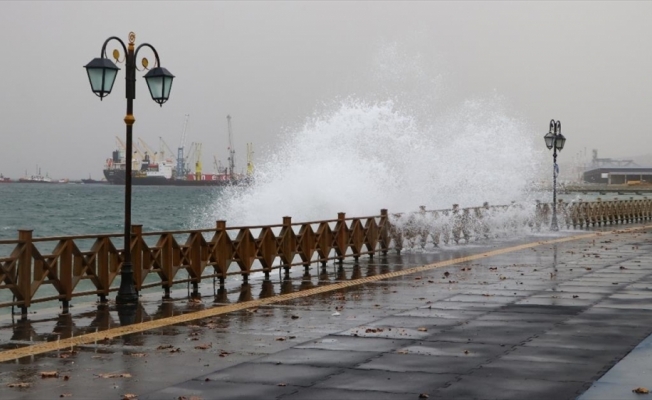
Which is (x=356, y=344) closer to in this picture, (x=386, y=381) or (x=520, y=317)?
(x=386, y=381)

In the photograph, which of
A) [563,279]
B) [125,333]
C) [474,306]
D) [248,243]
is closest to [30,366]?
[125,333]

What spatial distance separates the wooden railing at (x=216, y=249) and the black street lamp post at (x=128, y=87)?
388mm

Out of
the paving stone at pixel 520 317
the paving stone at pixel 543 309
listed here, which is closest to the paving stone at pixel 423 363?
the paving stone at pixel 520 317

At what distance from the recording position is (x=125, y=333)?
13719mm

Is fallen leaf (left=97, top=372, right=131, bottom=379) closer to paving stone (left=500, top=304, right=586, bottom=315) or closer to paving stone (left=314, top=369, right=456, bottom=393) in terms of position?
paving stone (left=314, top=369, right=456, bottom=393)

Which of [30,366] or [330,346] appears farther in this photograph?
[330,346]

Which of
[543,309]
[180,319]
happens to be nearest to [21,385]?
[180,319]

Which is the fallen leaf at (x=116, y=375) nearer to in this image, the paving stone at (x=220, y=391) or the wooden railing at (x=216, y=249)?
the paving stone at (x=220, y=391)

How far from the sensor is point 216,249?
2081 centimetres

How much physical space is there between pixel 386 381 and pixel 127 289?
8.53 metres

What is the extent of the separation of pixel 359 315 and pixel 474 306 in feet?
7.31

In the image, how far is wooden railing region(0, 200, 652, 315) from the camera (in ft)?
53.2

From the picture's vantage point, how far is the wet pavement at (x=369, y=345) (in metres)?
9.70

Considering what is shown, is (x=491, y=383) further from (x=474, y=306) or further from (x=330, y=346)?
(x=474, y=306)
